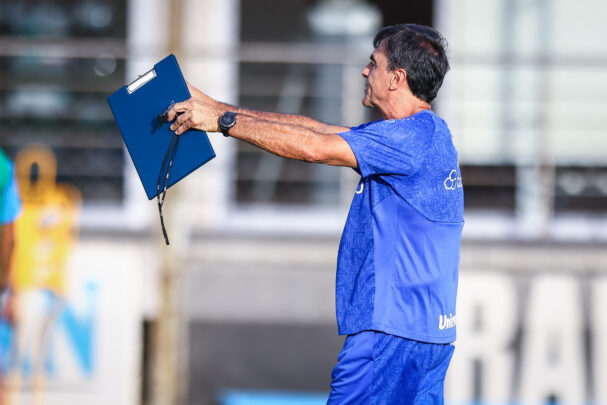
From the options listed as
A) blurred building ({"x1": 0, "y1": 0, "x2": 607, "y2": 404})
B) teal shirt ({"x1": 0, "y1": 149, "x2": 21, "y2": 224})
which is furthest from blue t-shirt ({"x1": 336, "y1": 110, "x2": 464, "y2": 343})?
blurred building ({"x1": 0, "y1": 0, "x2": 607, "y2": 404})

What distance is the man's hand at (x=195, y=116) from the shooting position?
2621 mm

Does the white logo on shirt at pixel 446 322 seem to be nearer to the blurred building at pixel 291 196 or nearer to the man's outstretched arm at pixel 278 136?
the man's outstretched arm at pixel 278 136

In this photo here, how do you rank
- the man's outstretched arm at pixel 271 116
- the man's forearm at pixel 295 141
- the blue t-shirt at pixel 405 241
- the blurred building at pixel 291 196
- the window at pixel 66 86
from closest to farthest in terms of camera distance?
the man's forearm at pixel 295 141 → the blue t-shirt at pixel 405 241 → the man's outstretched arm at pixel 271 116 → the blurred building at pixel 291 196 → the window at pixel 66 86

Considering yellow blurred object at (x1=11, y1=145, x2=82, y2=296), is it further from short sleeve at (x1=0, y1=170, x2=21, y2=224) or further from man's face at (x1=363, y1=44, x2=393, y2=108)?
man's face at (x1=363, y1=44, x2=393, y2=108)

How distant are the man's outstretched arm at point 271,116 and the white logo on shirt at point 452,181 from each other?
0.52 metres

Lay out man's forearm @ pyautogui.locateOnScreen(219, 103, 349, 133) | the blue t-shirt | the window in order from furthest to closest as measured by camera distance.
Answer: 1. the window
2. man's forearm @ pyautogui.locateOnScreen(219, 103, 349, 133)
3. the blue t-shirt

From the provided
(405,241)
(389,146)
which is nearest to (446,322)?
(405,241)

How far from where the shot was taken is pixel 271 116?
9.83ft

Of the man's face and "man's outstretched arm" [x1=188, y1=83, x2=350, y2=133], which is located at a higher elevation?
the man's face

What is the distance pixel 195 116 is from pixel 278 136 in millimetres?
289

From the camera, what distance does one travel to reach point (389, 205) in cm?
272

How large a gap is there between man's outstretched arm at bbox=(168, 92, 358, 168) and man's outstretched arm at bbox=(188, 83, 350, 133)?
96mm

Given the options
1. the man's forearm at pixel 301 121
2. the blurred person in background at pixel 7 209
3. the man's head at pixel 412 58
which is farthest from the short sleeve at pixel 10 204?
the man's head at pixel 412 58

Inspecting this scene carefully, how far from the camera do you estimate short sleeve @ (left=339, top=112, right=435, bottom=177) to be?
2.59m
